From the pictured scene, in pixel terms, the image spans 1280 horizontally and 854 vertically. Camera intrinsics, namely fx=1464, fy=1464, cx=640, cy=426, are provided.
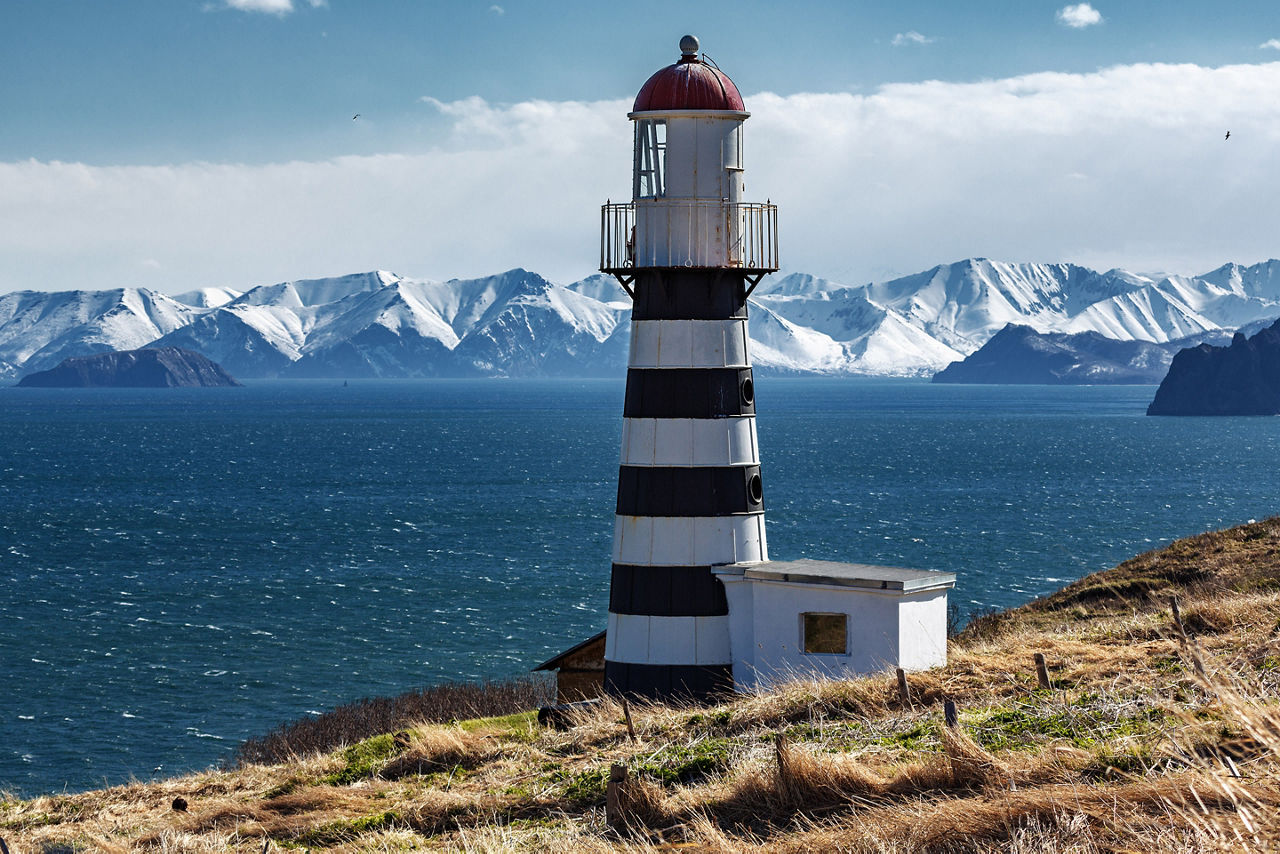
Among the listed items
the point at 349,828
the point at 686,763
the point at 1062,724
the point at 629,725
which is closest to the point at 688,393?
the point at 629,725

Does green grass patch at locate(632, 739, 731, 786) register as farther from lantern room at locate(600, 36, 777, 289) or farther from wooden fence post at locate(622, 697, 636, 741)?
lantern room at locate(600, 36, 777, 289)

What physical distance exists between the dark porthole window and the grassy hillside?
276 centimetres

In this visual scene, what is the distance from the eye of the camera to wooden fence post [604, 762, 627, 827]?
1142cm

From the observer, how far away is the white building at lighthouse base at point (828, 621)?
20484mm

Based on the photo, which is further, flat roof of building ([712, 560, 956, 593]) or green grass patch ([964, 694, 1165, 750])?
flat roof of building ([712, 560, 956, 593])

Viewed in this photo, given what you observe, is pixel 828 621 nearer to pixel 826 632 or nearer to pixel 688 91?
pixel 826 632

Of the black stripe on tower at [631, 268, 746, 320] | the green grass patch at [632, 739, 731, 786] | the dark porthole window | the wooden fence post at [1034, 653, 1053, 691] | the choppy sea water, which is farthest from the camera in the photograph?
the choppy sea water

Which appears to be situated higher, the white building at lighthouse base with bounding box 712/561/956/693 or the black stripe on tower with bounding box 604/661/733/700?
the white building at lighthouse base with bounding box 712/561/956/693

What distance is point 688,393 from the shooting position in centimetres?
2138

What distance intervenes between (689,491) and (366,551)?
57751mm

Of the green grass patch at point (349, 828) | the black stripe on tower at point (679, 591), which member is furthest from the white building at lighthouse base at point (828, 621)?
the green grass patch at point (349, 828)

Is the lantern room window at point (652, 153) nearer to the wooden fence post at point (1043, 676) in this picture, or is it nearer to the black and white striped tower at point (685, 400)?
the black and white striped tower at point (685, 400)

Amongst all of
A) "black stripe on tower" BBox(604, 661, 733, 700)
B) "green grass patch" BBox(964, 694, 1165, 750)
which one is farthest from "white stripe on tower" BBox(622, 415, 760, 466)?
"green grass patch" BBox(964, 694, 1165, 750)

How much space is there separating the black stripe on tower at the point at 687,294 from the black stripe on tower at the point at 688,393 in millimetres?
804
